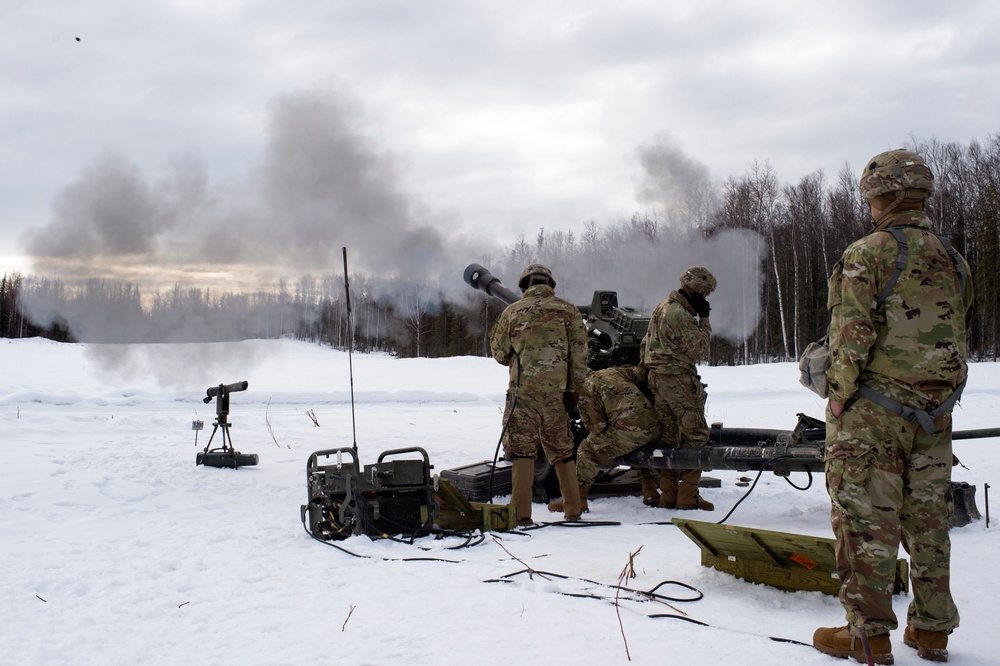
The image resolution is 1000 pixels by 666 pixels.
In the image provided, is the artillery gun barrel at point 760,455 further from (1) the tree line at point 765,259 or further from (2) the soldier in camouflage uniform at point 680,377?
(1) the tree line at point 765,259

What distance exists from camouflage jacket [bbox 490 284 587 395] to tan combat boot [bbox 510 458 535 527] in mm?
602

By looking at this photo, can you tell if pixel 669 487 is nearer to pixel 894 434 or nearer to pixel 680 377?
pixel 680 377

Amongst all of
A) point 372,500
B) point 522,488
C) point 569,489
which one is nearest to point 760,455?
point 569,489

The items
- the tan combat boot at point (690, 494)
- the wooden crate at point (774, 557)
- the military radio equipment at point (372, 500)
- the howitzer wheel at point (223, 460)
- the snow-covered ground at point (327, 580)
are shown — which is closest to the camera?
the snow-covered ground at point (327, 580)

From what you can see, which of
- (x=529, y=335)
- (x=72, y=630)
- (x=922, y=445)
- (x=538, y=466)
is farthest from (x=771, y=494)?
(x=72, y=630)

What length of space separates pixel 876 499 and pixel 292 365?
1069 inches

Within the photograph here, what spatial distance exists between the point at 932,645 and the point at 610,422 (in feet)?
13.5

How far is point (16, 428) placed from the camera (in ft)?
37.1

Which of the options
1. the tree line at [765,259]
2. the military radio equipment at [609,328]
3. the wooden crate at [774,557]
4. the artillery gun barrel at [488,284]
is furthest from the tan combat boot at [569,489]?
the tree line at [765,259]

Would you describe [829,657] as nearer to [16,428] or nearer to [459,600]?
[459,600]

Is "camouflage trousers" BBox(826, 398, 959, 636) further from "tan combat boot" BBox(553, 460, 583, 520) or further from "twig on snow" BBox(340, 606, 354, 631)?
"tan combat boot" BBox(553, 460, 583, 520)

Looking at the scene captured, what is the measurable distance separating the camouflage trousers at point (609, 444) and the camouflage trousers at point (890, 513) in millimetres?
3697

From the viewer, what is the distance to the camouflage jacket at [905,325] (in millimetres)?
3279

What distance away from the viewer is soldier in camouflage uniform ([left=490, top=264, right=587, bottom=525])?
21.5ft
